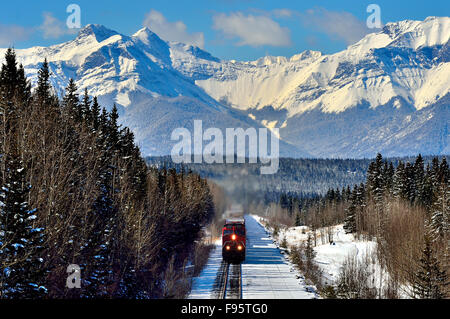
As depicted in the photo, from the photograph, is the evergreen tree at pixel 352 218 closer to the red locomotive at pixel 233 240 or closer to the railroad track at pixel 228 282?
the red locomotive at pixel 233 240

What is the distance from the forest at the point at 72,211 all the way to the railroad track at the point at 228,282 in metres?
3.59

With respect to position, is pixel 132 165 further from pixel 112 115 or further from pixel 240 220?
pixel 240 220

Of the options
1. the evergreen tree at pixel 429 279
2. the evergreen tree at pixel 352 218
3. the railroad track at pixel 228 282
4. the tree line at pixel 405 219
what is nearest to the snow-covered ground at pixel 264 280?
the railroad track at pixel 228 282

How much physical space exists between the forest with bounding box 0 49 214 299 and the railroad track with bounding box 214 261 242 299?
3585 millimetres

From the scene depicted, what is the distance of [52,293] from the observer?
21812mm

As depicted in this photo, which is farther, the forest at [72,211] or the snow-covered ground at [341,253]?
the snow-covered ground at [341,253]

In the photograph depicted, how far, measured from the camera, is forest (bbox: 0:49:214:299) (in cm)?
1794

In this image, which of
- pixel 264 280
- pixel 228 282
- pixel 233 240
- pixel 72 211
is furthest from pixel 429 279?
pixel 72 211

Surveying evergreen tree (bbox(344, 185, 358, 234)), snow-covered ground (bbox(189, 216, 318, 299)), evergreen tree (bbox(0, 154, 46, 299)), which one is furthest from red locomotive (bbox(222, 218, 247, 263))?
evergreen tree (bbox(344, 185, 358, 234))

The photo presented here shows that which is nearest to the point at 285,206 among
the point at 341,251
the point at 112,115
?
the point at 341,251

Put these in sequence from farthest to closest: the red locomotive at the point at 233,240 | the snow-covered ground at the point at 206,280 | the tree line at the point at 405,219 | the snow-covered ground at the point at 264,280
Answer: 1. the red locomotive at the point at 233,240
2. the tree line at the point at 405,219
3. the snow-covered ground at the point at 206,280
4. the snow-covered ground at the point at 264,280

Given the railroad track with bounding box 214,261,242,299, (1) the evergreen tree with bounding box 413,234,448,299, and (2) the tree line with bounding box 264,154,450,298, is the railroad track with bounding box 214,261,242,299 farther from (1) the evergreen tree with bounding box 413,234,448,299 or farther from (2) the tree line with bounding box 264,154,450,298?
(1) the evergreen tree with bounding box 413,234,448,299

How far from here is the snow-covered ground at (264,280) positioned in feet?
109

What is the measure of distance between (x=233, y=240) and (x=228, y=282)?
1197 cm
